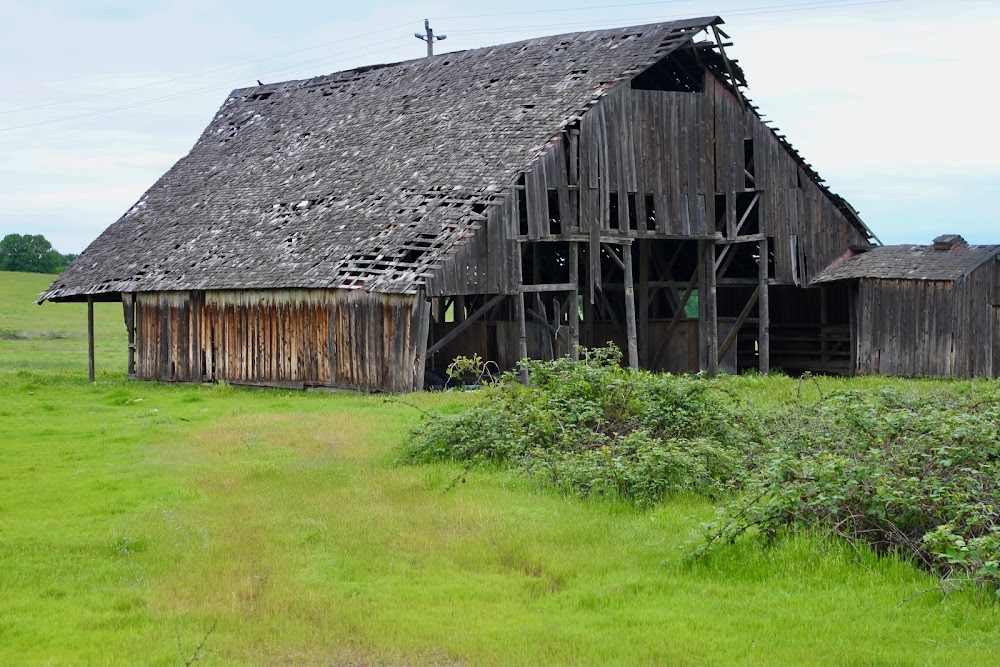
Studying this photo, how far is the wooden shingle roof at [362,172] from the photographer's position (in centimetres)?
2712

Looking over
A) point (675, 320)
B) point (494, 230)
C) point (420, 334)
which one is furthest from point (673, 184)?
point (420, 334)

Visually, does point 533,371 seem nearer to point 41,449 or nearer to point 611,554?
point 611,554

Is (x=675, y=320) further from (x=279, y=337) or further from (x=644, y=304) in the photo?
(x=279, y=337)

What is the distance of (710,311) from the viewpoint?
31703 millimetres

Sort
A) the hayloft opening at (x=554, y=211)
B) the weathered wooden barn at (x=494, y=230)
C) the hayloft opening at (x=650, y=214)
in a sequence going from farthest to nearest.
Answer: the hayloft opening at (x=650, y=214) → the hayloft opening at (x=554, y=211) → the weathered wooden barn at (x=494, y=230)

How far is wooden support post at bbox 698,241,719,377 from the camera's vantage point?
31547mm

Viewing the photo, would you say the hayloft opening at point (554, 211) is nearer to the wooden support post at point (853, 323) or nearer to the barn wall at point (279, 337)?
the barn wall at point (279, 337)

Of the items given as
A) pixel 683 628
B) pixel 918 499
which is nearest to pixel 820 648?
pixel 683 628

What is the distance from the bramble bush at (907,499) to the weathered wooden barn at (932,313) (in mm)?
17351

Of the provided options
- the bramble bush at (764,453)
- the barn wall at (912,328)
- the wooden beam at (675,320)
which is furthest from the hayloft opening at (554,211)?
the bramble bush at (764,453)

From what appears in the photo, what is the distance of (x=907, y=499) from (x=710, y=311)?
22.2 m

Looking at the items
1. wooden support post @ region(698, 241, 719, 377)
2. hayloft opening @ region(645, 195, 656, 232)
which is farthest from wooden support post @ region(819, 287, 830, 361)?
hayloft opening @ region(645, 195, 656, 232)

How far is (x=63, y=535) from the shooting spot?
1141cm

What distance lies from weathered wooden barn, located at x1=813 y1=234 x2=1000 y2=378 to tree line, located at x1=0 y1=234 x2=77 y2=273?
282 ft
